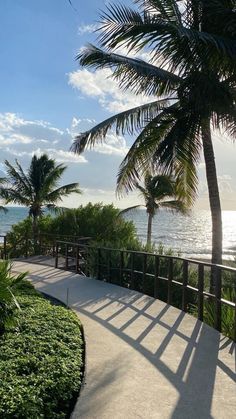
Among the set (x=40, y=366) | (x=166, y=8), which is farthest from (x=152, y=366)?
(x=166, y=8)

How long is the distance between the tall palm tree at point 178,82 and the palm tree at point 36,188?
15.4m

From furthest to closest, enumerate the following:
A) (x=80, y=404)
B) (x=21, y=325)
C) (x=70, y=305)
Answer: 1. (x=70, y=305)
2. (x=21, y=325)
3. (x=80, y=404)

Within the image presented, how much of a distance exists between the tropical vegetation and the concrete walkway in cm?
17

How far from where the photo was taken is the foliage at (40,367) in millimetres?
3430

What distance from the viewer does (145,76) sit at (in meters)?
11.6

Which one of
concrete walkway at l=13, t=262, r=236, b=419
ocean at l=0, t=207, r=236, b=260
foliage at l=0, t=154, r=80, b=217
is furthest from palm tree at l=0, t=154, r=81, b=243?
concrete walkway at l=13, t=262, r=236, b=419

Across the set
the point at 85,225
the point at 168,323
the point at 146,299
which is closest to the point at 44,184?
the point at 85,225

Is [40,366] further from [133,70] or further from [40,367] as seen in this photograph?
[133,70]

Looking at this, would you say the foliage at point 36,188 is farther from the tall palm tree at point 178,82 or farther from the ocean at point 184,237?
the tall palm tree at point 178,82

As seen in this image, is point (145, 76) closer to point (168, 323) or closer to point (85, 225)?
point (168, 323)

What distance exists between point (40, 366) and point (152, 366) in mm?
1345

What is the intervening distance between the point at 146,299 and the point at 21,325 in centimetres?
385

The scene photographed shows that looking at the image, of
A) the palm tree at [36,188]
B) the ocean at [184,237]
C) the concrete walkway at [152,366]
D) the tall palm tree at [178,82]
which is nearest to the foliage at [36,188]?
the palm tree at [36,188]

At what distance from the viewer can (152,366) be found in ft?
16.0
